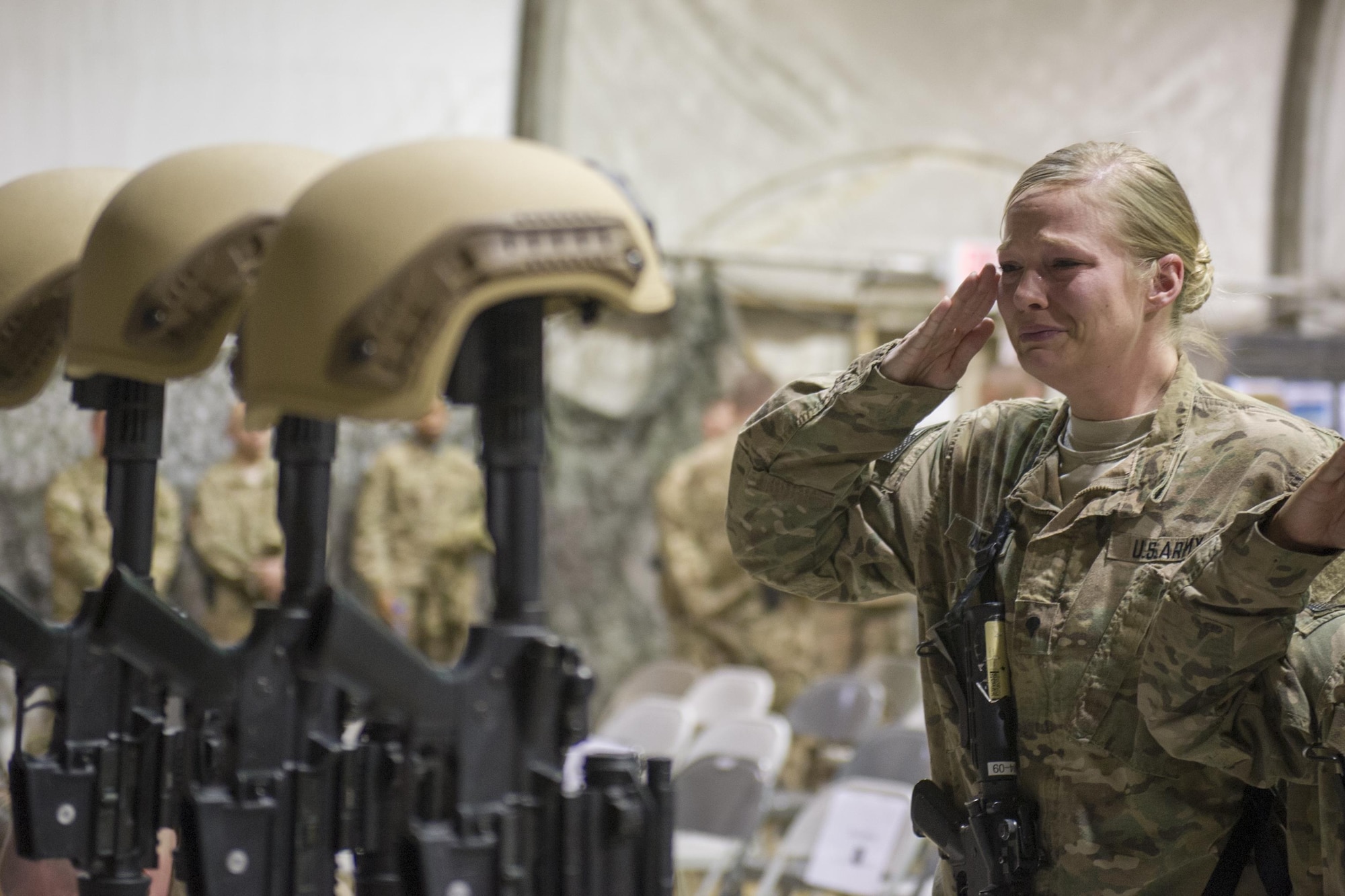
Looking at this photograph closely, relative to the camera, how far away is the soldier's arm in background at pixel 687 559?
311 inches

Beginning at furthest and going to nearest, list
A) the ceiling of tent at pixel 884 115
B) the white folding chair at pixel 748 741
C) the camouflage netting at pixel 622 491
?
the ceiling of tent at pixel 884 115, the camouflage netting at pixel 622 491, the white folding chair at pixel 748 741

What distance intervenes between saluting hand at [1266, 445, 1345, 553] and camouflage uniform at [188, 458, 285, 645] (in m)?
6.57

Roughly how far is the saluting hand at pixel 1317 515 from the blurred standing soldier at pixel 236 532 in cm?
653

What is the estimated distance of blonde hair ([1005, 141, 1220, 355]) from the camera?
1.78 metres

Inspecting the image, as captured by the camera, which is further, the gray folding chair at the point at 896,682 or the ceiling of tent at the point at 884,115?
the ceiling of tent at the point at 884,115

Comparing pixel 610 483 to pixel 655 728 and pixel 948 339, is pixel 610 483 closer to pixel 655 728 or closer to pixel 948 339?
pixel 655 728

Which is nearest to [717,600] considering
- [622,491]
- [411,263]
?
[622,491]

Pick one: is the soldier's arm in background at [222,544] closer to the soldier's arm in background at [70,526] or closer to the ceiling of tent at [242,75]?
the soldier's arm in background at [70,526]

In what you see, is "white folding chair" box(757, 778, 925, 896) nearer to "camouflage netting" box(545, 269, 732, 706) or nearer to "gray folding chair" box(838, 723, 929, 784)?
"gray folding chair" box(838, 723, 929, 784)

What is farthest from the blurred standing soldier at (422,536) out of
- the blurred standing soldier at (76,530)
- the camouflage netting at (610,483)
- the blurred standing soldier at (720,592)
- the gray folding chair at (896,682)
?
the gray folding chair at (896,682)

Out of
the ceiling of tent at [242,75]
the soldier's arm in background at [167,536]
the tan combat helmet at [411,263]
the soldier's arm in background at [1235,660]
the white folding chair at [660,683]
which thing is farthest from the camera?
the ceiling of tent at [242,75]

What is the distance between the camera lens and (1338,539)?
1517 millimetres

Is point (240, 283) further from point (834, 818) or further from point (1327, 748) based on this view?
point (834, 818)

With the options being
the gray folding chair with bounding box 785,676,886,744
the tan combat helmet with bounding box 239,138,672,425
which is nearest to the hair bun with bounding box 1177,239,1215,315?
the tan combat helmet with bounding box 239,138,672,425
